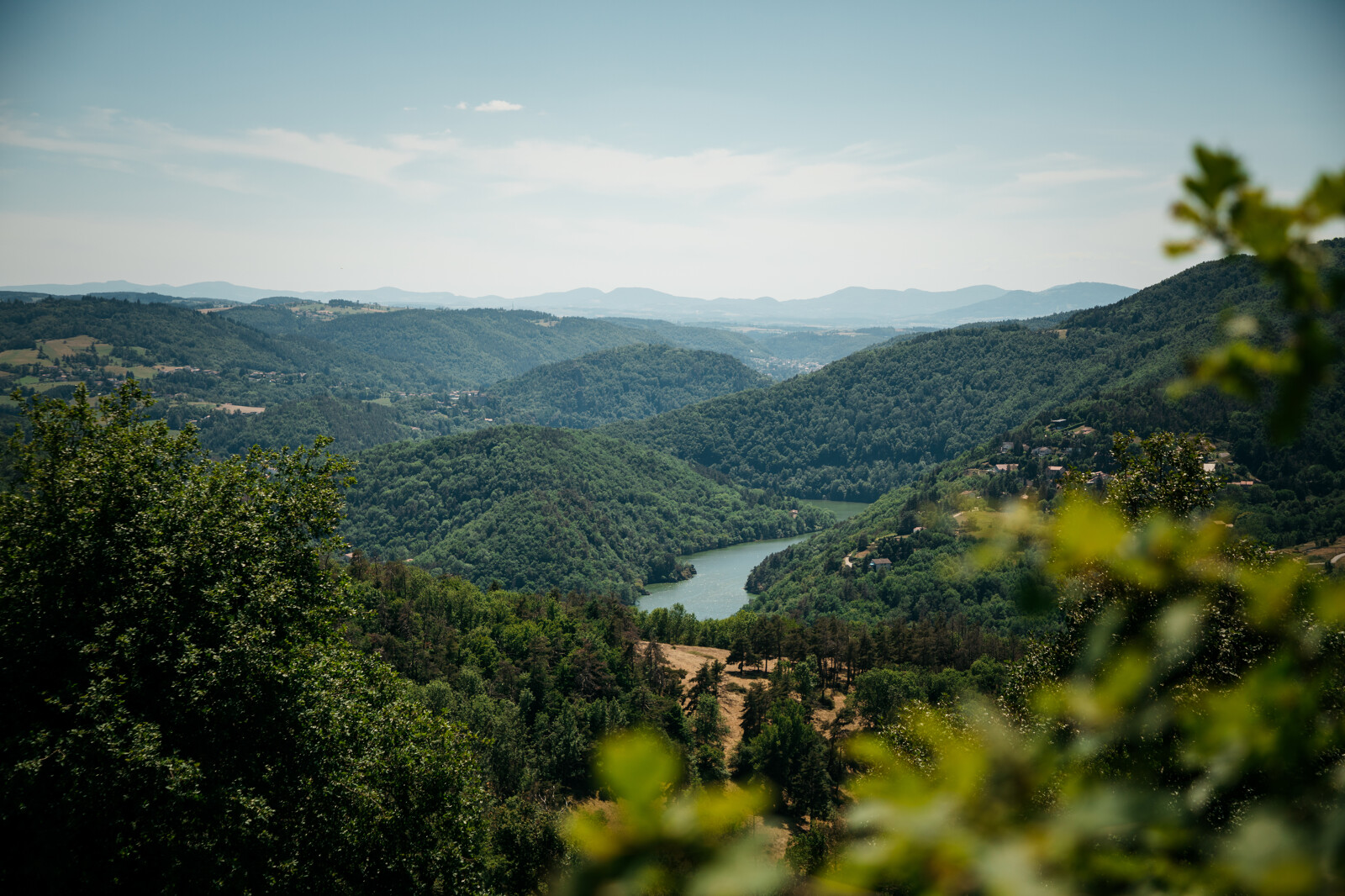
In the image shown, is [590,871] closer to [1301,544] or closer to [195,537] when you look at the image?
[195,537]

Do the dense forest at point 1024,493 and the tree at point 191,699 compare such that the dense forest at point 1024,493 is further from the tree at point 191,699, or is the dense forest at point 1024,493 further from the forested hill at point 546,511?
the tree at point 191,699

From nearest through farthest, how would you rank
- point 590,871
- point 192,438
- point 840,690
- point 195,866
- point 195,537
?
point 590,871, point 195,866, point 195,537, point 192,438, point 840,690

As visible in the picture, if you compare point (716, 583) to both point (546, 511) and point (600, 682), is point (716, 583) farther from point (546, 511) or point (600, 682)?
point (600, 682)

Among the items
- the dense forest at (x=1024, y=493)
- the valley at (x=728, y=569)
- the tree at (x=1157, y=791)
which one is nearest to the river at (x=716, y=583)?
the valley at (x=728, y=569)

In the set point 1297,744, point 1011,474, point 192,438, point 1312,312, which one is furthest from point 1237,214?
point 1011,474

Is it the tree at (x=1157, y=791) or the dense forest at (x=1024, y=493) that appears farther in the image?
the dense forest at (x=1024, y=493)

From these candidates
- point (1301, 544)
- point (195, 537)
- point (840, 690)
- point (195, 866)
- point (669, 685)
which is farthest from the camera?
point (1301, 544)

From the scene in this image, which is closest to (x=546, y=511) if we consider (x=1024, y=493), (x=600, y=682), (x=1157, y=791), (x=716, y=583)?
(x=716, y=583)
